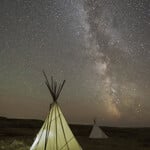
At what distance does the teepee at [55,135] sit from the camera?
14477 millimetres

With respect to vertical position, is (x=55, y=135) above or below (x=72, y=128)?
below

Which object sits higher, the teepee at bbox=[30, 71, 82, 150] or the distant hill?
the distant hill

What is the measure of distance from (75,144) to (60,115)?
1.31 metres

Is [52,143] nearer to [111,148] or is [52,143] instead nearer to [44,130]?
[44,130]

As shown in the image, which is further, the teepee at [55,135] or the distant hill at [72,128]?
the distant hill at [72,128]

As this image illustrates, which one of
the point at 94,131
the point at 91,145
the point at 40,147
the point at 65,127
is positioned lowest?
the point at 40,147

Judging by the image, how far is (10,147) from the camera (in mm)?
17375

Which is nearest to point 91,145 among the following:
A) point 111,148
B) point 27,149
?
point 111,148

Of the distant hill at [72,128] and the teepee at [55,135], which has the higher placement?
the distant hill at [72,128]

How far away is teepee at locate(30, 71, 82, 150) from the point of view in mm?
14477

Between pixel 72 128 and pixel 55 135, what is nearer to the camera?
pixel 55 135

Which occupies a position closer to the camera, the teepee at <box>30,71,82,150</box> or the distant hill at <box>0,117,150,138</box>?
the teepee at <box>30,71,82,150</box>

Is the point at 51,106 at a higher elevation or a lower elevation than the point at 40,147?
higher

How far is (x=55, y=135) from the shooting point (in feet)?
48.1
